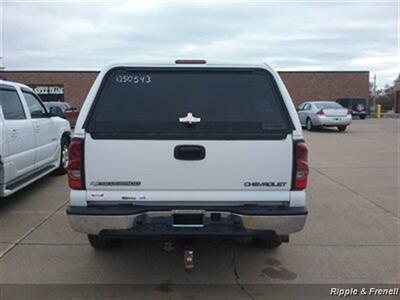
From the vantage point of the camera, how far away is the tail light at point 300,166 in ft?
13.0

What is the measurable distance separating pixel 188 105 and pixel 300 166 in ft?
3.64

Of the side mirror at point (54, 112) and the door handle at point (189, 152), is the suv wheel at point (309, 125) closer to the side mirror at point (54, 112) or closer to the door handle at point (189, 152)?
the side mirror at point (54, 112)

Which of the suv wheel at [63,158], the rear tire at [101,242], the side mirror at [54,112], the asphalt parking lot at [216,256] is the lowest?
the asphalt parking lot at [216,256]

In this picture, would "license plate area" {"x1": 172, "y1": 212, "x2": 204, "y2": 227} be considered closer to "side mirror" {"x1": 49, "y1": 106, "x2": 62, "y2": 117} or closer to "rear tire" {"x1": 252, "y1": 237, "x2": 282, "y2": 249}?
"rear tire" {"x1": 252, "y1": 237, "x2": 282, "y2": 249}

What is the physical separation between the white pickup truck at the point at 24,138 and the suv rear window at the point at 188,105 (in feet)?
10.2

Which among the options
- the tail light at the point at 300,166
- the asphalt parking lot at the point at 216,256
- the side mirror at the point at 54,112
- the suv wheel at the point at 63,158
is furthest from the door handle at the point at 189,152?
the suv wheel at the point at 63,158

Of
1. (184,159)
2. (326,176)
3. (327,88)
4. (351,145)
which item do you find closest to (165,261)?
(184,159)

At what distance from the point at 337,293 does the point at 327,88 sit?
43424mm

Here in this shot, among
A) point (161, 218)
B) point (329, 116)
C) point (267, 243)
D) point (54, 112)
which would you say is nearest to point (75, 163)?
point (161, 218)

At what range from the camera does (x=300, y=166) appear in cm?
399

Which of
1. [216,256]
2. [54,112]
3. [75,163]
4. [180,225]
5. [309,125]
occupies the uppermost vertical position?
[54,112]

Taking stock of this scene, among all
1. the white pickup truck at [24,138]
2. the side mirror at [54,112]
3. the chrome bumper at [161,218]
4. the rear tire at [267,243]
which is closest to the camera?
the chrome bumper at [161,218]

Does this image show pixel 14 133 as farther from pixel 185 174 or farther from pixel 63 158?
pixel 185 174

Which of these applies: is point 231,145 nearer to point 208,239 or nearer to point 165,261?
point 208,239
